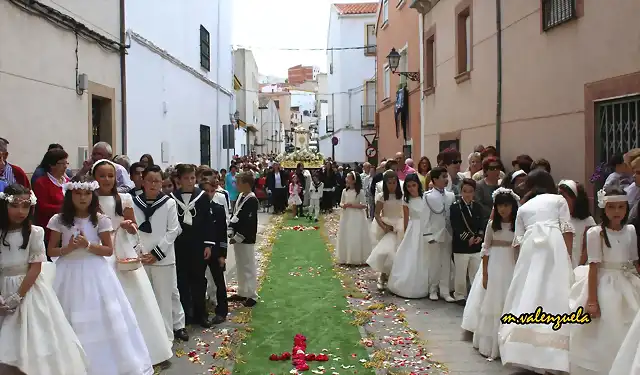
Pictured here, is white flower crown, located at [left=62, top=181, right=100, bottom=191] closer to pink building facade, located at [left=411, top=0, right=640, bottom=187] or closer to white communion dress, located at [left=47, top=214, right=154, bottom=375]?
white communion dress, located at [left=47, top=214, right=154, bottom=375]

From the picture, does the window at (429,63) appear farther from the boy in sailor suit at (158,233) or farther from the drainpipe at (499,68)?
the boy in sailor suit at (158,233)

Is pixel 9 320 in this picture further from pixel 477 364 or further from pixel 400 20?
pixel 400 20

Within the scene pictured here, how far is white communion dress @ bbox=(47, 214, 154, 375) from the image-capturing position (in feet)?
17.2

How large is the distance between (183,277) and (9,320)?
9.57 feet

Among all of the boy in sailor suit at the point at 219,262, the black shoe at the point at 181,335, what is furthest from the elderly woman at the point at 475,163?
the black shoe at the point at 181,335

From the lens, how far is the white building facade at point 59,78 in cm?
805

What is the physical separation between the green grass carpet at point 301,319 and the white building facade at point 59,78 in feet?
11.4

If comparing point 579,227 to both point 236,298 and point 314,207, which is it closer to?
point 236,298

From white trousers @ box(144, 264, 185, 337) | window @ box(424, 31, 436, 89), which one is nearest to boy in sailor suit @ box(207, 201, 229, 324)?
white trousers @ box(144, 264, 185, 337)

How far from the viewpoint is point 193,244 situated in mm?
7590

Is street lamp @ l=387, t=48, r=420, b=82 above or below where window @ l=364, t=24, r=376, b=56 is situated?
below

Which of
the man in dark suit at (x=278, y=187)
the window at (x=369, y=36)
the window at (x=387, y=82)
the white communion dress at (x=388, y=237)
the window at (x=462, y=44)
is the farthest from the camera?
the window at (x=369, y=36)

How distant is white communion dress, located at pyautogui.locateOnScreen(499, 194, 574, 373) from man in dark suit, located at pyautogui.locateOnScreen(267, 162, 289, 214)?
17.0 metres

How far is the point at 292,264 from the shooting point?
12.5m
